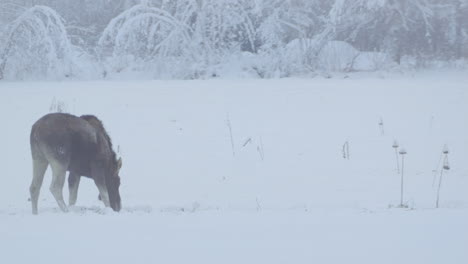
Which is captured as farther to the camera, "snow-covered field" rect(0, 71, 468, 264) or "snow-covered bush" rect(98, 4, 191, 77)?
"snow-covered bush" rect(98, 4, 191, 77)

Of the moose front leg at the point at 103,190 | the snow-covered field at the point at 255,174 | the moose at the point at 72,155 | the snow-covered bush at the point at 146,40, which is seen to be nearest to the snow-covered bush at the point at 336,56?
the snow-covered field at the point at 255,174

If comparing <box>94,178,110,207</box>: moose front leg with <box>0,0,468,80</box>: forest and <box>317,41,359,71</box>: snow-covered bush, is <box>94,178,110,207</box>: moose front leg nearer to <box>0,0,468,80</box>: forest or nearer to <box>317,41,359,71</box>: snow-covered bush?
<box>0,0,468,80</box>: forest

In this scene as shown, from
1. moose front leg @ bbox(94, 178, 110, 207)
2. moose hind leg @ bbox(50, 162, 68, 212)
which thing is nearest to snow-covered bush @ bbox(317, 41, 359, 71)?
moose front leg @ bbox(94, 178, 110, 207)

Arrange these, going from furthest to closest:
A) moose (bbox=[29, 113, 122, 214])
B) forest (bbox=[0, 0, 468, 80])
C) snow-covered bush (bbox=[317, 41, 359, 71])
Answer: snow-covered bush (bbox=[317, 41, 359, 71]), forest (bbox=[0, 0, 468, 80]), moose (bbox=[29, 113, 122, 214])

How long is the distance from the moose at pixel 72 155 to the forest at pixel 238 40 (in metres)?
17.6

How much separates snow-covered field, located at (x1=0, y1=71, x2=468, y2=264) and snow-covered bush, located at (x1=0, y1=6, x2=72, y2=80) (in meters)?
2.00

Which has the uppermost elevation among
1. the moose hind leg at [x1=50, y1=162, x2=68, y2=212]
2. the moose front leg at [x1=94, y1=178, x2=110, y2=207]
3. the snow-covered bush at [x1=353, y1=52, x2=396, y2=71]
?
the moose hind leg at [x1=50, y1=162, x2=68, y2=212]

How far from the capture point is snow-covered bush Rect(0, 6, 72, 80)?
83.1 ft

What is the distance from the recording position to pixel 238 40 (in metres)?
28.7

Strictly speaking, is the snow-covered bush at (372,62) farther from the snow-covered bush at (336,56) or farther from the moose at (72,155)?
the moose at (72,155)

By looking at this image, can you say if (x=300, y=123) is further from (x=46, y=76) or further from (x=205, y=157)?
(x=46, y=76)

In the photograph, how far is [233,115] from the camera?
16.9m

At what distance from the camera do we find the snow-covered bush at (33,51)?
83.1ft

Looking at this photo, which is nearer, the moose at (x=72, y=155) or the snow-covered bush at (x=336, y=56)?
the moose at (x=72, y=155)
